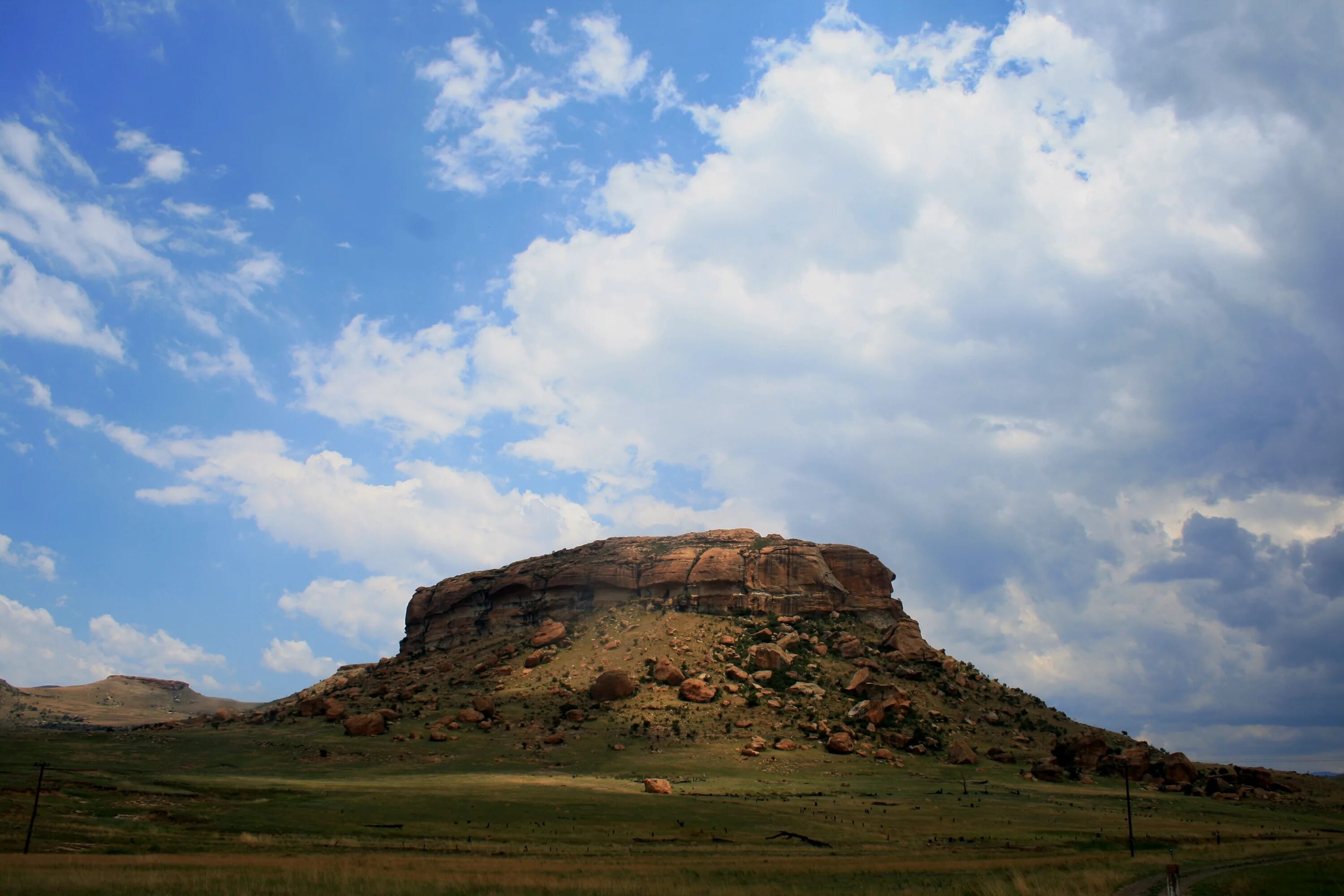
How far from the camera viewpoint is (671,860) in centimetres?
3866

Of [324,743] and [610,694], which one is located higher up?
[610,694]

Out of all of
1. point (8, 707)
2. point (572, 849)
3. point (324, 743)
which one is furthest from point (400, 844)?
point (8, 707)

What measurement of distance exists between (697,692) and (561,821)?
134 ft

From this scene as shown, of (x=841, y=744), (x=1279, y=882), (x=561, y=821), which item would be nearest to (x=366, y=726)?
(x=561, y=821)

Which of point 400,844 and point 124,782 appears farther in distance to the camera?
point 124,782

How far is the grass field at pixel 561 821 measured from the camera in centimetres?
3153

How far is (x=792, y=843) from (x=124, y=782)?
143 feet

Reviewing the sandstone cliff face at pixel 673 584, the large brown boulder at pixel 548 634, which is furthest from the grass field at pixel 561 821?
the sandstone cliff face at pixel 673 584

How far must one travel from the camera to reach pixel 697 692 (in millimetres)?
89938

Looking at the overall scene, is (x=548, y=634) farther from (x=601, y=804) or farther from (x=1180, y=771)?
(x=1180, y=771)

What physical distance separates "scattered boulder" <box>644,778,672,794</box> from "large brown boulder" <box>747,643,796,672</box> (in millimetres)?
34234

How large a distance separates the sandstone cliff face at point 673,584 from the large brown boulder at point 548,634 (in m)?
5.93

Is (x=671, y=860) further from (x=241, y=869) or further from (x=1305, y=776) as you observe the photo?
(x=1305, y=776)

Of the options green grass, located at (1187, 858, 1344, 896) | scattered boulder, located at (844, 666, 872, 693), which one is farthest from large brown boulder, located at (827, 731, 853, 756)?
green grass, located at (1187, 858, 1344, 896)
